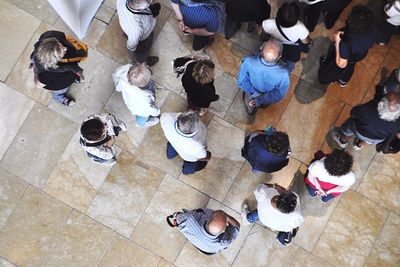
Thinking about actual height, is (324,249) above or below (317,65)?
below

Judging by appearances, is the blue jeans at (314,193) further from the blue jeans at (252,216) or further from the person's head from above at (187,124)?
the person's head from above at (187,124)

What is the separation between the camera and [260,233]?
6.16 metres

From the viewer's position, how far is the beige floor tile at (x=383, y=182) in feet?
20.4

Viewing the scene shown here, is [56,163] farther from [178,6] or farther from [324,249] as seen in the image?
[324,249]

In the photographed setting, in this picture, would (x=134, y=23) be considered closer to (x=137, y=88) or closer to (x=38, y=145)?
(x=137, y=88)

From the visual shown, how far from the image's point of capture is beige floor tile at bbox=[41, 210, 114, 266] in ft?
19.9

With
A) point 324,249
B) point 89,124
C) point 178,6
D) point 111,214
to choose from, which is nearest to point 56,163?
point 111,214

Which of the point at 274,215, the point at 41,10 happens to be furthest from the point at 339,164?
the point at 41,10

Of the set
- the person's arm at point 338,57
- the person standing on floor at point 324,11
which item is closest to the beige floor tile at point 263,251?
the person's arm at point 338,57

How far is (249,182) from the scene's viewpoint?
6219 millimetres

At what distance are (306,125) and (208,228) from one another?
7.54ft

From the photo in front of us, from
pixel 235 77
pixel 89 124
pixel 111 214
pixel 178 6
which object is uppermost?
pixel 178 6

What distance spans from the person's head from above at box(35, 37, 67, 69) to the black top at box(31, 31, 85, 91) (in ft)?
0.33

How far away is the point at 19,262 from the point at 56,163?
4.38ft
